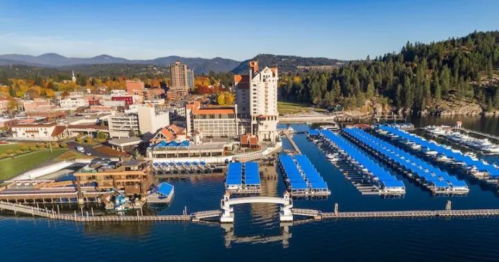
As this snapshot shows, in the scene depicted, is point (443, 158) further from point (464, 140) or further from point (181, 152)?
point (181, 152)

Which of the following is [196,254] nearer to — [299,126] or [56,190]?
[56,190]

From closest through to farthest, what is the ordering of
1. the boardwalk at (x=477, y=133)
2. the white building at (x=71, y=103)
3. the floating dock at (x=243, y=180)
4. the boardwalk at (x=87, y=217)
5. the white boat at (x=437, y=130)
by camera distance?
the boardwalk at (x=87, y=217)
the floating dock at (x=243, y=180)
the boardwalk at (x=477, y=133)
the white boat at (x=437, y=130)
the white building at (x=71, y=103)

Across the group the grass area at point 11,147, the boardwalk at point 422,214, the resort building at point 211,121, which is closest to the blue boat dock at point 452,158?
the boardwalk at point 422,214

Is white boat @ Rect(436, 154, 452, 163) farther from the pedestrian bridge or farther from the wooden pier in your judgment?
the pedestrian bridge

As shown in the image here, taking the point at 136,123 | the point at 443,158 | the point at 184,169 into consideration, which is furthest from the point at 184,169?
the point at 443,158

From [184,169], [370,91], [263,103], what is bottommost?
[184,169]

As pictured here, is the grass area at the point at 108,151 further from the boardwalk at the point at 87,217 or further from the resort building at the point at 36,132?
the boardwalk at the point at 87,217

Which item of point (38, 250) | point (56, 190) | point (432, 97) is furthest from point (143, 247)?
point (432, 97)
